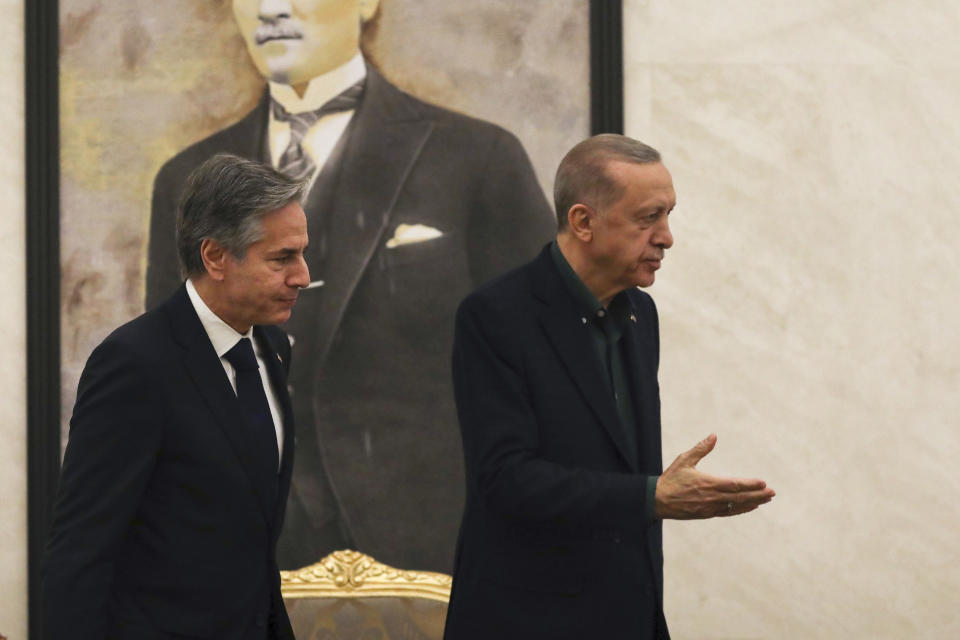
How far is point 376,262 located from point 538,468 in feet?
7.17

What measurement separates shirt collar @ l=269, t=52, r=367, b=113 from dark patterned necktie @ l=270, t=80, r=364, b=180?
1cm

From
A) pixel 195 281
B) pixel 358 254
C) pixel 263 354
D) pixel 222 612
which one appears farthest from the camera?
pixel 358 254

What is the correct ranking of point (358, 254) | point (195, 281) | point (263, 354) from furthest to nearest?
1. point (358, 254)
2. point (263, 354)
3. point (195, 281)

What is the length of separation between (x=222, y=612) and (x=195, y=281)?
2.03 ft

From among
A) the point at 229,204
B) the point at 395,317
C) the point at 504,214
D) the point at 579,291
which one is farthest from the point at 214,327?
the point at 504,214

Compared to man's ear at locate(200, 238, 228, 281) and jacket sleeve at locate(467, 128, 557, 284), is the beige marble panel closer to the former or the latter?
jacket sleeve at locate(467, 128, 557, 284)

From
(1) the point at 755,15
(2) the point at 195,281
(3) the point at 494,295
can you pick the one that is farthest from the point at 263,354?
(1) the point at 755,15

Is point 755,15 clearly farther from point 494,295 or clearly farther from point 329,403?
point 494,295

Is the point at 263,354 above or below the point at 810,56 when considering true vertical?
below

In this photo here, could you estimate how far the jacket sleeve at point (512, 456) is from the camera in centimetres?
212

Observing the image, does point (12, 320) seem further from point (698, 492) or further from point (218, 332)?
point (698, 492)

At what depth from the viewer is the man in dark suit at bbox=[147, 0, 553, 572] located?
13.9ft

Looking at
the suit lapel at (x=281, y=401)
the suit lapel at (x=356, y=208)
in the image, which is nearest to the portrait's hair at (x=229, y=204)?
the suit lapel at (x=281, y=401)

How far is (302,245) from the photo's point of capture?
2.20 metres
